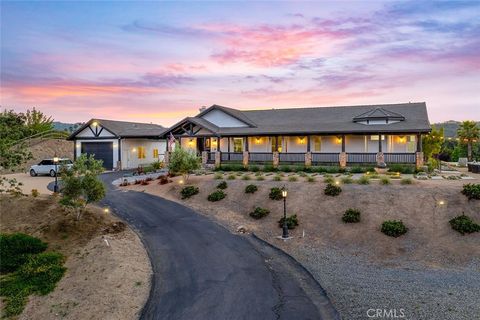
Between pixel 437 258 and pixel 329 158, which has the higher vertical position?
pixel 329 158

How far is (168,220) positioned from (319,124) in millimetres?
22646

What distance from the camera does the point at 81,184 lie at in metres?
19.6

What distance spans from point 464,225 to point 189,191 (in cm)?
1887

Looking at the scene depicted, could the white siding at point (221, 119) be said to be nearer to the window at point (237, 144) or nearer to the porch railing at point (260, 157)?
the window at point (237, 144)

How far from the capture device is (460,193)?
22422 mm

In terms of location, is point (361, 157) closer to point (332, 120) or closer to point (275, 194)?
point (332, 120)

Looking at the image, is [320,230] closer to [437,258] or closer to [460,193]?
[437,258]

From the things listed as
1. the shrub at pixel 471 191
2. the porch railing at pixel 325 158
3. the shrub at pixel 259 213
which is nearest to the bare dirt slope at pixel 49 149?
the porch railing at pixel 325 158

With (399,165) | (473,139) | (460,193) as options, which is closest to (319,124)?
(399,165)

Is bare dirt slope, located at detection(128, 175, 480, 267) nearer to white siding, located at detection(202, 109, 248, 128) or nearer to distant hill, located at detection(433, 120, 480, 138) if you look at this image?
white siding, located at detection(202, 109, 248, 128)

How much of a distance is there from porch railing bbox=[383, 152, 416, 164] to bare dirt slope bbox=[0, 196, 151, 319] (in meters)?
25.2

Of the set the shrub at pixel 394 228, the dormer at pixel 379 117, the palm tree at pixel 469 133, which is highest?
the dormer at pixel 379 117

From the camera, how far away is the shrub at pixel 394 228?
768 inches

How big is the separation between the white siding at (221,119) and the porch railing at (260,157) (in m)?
4.35
